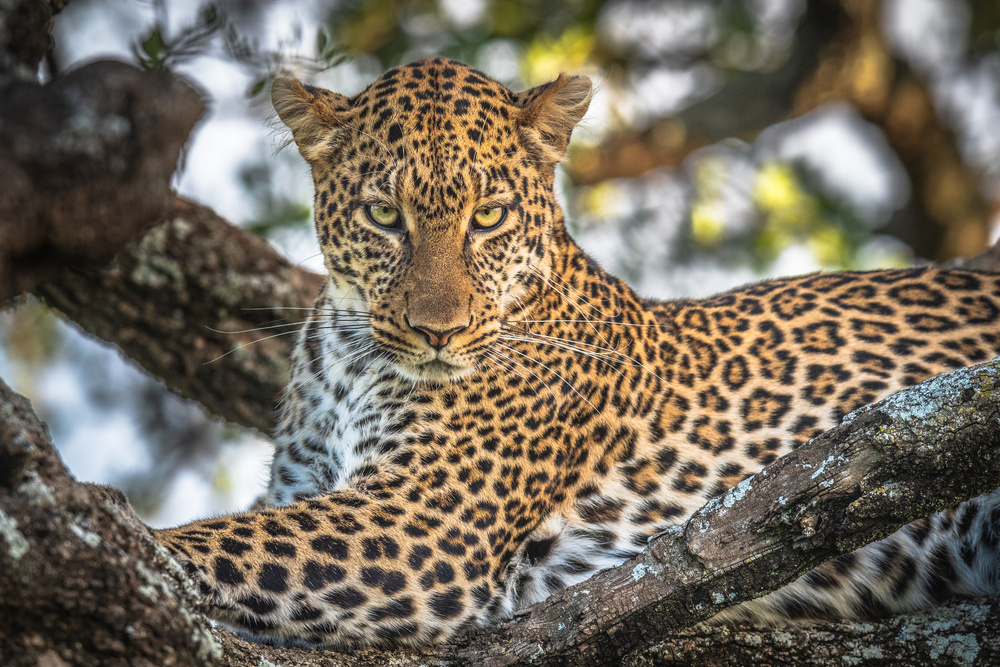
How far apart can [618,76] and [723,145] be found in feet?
4.77

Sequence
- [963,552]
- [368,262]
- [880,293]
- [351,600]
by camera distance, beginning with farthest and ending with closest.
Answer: [880,293] < [368,262] < [963,552] < [351,600]

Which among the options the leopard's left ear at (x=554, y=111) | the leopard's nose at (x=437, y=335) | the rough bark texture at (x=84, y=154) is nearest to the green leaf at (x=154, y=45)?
the rough bark texture at (x=84, y=154)

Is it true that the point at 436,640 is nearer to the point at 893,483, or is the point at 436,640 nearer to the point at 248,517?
the point at 248,517

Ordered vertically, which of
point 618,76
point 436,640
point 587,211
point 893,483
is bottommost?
point 893,483

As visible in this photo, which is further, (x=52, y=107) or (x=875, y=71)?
(x=875, y=71)

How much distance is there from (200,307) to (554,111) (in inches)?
125

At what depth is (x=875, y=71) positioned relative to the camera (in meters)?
10.1

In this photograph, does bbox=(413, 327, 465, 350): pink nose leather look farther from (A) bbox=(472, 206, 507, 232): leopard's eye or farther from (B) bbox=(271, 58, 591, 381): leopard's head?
(A) bbox=(472, 206, 507, 232): leopard's eye

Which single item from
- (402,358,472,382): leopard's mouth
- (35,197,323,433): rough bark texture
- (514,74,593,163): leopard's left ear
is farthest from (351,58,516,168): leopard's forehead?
(35,197,323,433): rough bark texture

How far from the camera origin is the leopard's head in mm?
5199

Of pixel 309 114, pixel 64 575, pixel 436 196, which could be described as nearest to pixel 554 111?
pixel 436 196

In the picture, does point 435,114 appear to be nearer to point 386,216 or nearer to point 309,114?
point 386,216

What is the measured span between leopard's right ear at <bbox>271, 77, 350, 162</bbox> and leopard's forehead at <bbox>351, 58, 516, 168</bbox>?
13 cm

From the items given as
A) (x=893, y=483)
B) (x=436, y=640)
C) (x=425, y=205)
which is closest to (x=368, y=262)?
(x=425, y=205)
